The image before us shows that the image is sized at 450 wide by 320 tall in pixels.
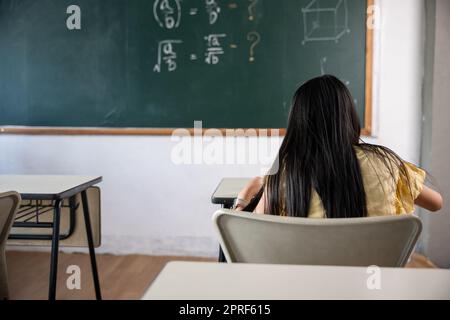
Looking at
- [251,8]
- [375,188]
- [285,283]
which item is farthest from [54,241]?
[251,8]

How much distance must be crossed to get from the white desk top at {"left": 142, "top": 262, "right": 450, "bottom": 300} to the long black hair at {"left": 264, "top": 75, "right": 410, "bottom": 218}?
394 mm

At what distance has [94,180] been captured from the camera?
7.49ft

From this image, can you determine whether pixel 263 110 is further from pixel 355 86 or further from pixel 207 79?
pixel 355 86

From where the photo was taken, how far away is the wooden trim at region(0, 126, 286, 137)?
3205 mm

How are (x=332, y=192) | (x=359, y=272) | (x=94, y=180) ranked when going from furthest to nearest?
(x=94, y=180), (x=332, y=192), (x=359, y=272)

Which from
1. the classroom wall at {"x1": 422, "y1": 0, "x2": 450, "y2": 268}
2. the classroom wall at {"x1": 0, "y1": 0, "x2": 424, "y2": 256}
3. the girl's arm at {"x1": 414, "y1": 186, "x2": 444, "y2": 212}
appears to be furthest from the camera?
the classroom wall at {"x1": 0, "y1": 0, "x2": 424, "y2": 256}

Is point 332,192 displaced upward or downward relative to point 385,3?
downward

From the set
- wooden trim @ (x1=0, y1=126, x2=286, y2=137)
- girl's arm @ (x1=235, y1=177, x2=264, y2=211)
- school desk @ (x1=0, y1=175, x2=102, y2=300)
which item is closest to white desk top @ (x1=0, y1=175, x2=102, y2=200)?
school desk @ (x1=0, y1=175, x2=102, y2=300)

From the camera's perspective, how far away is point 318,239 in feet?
3.00

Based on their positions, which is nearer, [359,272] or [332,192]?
[359,272]

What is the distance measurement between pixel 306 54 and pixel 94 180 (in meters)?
1.69

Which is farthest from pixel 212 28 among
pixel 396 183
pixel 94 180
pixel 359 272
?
pixel 359 272

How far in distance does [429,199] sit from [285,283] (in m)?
0.91
